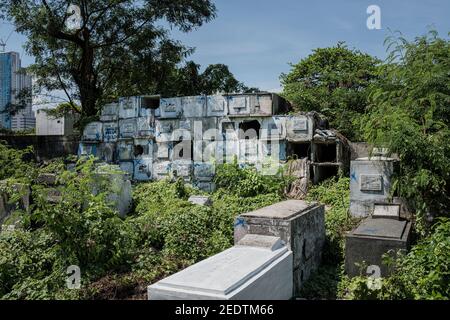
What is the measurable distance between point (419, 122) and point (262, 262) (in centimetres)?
549

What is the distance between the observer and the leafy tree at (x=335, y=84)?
14.1 m

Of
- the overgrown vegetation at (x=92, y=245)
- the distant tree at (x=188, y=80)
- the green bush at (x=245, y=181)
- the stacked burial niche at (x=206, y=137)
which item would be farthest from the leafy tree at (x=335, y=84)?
the overgrown vegetation at (x=92, y=245)

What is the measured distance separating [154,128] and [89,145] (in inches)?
103

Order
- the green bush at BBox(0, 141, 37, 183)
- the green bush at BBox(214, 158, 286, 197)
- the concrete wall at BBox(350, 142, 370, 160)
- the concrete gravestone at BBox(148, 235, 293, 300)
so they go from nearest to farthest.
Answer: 1. the concrete gravestone at BBox(148, 235, 293, 300)
2. the green bush at BBox(0, 141, 37, 183)
3. the green bush at BBox(214, 158, 286, 197)
4. the concrete wall at BBox(350, 142, 370, 160)

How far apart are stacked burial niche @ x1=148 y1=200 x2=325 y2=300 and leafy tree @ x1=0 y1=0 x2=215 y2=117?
11.0 m

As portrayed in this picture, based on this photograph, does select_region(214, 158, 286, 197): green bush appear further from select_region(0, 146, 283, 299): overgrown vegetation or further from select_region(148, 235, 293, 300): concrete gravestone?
select_region(148, 235, 293, 300): concrete gravestone

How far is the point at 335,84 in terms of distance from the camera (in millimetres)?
18234

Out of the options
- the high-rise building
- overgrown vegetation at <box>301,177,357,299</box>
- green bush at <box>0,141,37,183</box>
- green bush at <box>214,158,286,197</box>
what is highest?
the high-rise building

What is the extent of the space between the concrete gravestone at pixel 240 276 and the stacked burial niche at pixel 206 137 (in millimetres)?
6024

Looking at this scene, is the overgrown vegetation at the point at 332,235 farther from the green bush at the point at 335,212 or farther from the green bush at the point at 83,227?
the green bush at the point at 83,227

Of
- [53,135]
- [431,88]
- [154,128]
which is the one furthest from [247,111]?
[53,135]

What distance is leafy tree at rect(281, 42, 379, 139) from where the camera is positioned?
46.4 ft

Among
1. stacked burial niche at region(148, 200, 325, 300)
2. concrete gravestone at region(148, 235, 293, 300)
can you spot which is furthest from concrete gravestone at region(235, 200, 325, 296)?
concrete gravestone at region(148, 235, 293, 300)

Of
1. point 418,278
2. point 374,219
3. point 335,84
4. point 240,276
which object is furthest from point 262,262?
point 335,84
